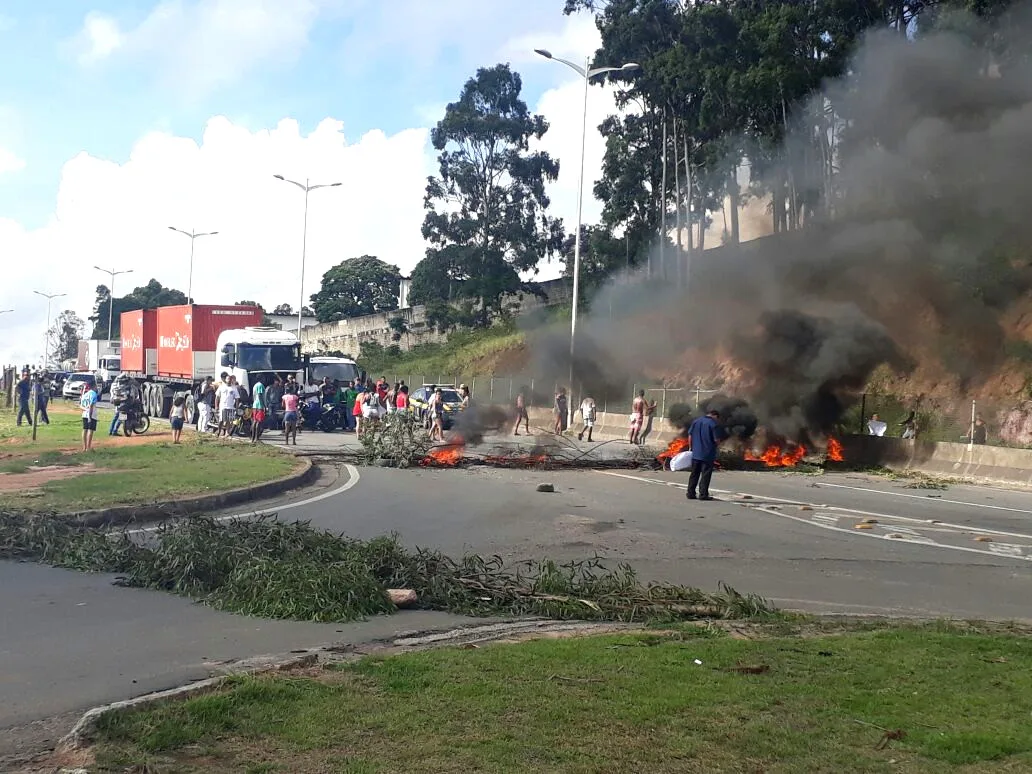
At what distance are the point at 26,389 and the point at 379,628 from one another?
24022mm

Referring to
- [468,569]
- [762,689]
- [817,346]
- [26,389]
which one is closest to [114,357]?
[26,389]

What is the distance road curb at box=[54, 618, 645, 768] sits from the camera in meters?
4.30

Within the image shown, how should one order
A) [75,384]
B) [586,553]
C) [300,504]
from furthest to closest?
[75,384], [300,504], [586,553]

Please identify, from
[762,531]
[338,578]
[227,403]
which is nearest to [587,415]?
[227,403]

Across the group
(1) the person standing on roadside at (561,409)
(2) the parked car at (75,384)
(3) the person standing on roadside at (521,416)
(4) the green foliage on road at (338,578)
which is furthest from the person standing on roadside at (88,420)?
(2) the parked car at (75,384)

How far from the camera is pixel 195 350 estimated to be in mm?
31812

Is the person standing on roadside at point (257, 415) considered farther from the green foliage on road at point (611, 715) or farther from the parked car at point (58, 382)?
the parked car at point (58, 382)

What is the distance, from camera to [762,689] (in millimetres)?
4832

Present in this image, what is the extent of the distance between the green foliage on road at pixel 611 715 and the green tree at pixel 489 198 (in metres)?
45.4

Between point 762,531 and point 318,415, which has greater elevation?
point 318,415

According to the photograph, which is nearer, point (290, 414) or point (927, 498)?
point (927, 498)

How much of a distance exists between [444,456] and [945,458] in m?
9.59

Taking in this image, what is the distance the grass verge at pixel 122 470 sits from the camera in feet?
39.1

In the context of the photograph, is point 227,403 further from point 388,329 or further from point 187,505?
point 388,329
